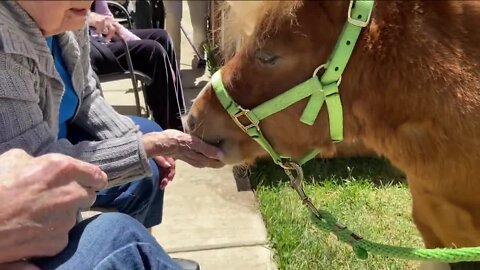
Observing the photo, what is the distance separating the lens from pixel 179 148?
2.27 m

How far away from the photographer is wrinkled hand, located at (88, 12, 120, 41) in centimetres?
381

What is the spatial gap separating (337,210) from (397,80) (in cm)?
193

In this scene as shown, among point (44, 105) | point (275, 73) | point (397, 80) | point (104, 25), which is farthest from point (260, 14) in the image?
point (104, 25)

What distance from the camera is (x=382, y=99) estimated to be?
6.25 feet

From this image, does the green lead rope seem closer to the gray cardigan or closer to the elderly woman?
the elderly woman

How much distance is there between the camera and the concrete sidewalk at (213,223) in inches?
132

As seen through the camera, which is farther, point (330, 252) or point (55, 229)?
point (330, 252)

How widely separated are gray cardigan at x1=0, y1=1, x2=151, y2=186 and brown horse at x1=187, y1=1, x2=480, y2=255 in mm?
454

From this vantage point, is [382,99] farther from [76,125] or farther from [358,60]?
[76,125]

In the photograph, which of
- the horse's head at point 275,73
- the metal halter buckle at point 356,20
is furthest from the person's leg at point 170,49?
the metal halter buckle at point 356,20

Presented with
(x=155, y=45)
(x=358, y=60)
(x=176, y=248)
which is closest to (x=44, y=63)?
(x=358, y=60)

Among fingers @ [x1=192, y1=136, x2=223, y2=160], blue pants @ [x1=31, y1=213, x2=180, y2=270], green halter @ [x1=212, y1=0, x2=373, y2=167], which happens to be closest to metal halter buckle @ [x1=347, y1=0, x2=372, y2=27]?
green halter @ [x1=212, y1=0, x2=373, y2=167]

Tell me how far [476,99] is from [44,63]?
4.16ft

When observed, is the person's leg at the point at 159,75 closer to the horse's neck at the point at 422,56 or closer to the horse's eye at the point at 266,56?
the horse's eye at the point at 266,56
